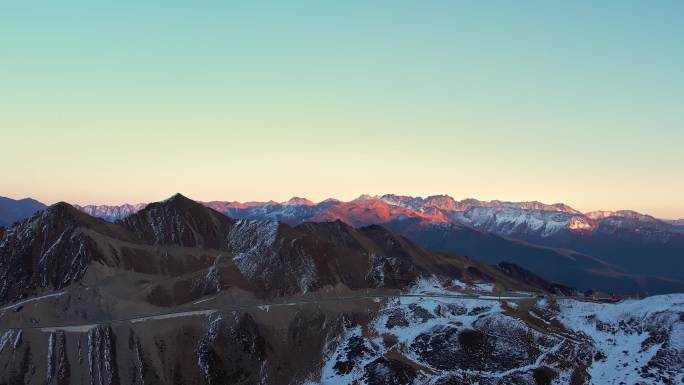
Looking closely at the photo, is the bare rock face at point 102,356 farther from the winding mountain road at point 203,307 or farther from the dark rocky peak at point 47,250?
the dark rocky peak at point 47,250

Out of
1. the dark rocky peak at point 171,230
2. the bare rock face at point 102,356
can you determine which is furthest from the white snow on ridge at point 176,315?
the dark rocky peak at point 171,230

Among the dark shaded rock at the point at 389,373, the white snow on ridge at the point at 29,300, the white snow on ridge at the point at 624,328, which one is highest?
the white snow on ridge at the point at 29,300

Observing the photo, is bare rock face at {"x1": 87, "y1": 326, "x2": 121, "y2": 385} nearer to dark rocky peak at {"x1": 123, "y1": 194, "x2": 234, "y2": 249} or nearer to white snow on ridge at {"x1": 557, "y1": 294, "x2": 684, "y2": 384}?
dark rocky peak at {"x1": 123, "y1": 194, "x2": 234, "y2": 249}

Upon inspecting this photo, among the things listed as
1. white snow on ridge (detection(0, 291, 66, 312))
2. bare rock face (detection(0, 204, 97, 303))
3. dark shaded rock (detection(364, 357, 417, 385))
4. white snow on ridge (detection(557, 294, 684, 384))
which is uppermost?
bare rock face (detection(0, 204, 97, 303))

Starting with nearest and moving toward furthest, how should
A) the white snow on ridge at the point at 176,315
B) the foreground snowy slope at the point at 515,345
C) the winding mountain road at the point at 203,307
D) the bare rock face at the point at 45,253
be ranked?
the foreground snowy slope at the point at 515,345
the winding mountain road at the point at 203,307
the white snow on ridge at the point at 176,315
the bare rock face at the point at 45,253

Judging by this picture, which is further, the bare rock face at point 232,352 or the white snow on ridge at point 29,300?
the white snow on ridge at point 29,300

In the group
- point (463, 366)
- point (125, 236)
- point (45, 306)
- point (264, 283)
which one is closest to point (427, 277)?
point (264, 283)

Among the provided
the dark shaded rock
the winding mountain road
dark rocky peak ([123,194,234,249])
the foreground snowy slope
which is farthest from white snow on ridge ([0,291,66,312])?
the dark shaded rock

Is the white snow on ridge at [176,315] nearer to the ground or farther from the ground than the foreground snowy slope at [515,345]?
farther from the ground

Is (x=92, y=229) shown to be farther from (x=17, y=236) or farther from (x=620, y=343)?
(x=620, y=343)
